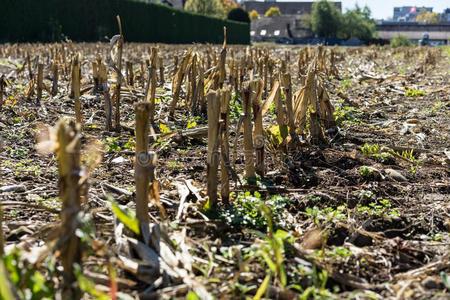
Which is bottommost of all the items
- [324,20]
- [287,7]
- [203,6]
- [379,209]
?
[379,209]

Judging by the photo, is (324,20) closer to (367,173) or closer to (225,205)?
(367,173)

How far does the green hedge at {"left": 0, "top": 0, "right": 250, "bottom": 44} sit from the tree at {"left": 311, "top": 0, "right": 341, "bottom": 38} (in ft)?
121

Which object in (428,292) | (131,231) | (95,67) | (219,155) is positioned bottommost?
(428,292)

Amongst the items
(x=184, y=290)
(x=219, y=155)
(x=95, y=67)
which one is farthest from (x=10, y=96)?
(x=184, y=290)

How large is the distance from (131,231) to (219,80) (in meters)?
3.05

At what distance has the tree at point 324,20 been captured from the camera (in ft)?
261

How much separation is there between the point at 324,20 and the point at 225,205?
80140mm

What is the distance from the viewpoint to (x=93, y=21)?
30812mm

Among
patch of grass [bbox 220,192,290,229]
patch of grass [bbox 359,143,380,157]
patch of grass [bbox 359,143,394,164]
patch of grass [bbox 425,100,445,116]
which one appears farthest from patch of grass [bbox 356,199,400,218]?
patch of grass [bbox 425,100,445,116]

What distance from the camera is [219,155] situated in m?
2.98

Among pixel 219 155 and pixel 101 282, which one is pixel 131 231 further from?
pixel 219 155

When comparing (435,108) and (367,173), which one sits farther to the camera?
(435,108)

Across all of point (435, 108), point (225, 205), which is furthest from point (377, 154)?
point (435, 108)

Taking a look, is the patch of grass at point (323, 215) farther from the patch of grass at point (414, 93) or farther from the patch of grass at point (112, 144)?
the patch of grass at point (414, 93)
